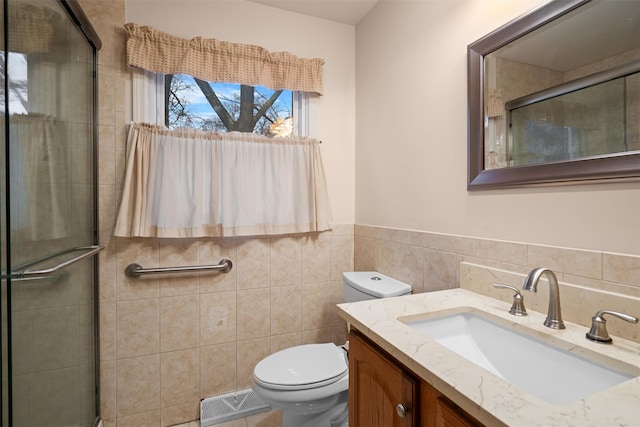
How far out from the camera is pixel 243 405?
177cm

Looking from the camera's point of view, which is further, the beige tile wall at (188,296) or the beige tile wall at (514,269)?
A: the beige tile wall at (188,296)

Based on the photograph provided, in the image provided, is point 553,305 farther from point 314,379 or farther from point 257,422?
point 257,422

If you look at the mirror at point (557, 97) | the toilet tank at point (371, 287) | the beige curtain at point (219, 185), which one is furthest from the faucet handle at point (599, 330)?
the beige curtain at point (219, 185)

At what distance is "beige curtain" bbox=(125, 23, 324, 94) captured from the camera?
160 centimetres

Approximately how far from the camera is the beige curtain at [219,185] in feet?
5.24

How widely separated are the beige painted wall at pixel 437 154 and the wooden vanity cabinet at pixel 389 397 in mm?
648

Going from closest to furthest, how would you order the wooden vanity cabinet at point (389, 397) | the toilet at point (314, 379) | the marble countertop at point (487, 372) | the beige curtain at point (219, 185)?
the marble countertop at point (487, 372) → the wooden vanity cabinet at point (389, 397) → the toilet at point (314, 379) → the beige curtain at point (219, 185)

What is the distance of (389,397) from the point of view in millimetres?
791

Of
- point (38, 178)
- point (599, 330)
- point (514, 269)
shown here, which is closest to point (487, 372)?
point (599, 330)

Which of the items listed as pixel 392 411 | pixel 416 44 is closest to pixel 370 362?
pixel 392 411

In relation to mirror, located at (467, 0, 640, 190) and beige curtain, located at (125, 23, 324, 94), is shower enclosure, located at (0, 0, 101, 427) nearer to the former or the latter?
beige curtain, located at (125, 23, 324, 94)

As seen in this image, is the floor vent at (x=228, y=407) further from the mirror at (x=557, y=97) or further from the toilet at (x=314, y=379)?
the mirror at (x=557, y=97)

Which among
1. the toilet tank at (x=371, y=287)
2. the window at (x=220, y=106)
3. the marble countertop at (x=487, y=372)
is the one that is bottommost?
the toilet tank at (x=371, y=287)

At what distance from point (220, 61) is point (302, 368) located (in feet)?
5.65
